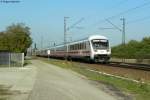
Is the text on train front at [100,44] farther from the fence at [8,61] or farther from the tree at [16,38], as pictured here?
the tree at [16,38]

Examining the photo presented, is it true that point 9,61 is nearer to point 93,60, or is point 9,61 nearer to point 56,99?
point 93,60

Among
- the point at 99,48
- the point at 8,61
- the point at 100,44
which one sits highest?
the point at 100,44

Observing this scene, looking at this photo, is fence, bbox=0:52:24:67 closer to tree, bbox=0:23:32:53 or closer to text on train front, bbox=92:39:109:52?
text on train front, bbox=92:39:109:52

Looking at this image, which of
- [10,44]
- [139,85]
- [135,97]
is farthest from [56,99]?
[10,44]

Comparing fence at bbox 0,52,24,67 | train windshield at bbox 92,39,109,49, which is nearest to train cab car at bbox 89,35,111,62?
train windshield at bbox 92,39,109,49

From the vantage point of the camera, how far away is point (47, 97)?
16.2 m

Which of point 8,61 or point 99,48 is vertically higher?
point 99,48

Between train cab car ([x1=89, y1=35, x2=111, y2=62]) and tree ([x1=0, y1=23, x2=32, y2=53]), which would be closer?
train cab car ([x1=89, y1=35, x2=111, y2=62])

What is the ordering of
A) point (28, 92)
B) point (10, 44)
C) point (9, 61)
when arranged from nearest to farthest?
point (28, 92), point (9, 61), point (10, 44)

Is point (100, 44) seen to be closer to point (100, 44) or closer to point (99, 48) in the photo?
point (100, 44)

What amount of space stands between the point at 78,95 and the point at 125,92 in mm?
2592

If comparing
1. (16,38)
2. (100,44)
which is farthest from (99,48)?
(16,38)

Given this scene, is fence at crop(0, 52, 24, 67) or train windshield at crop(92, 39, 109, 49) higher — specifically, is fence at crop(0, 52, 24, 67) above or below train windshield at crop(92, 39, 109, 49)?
below

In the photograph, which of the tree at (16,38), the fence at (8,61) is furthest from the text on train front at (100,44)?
the tree at (16,38)
